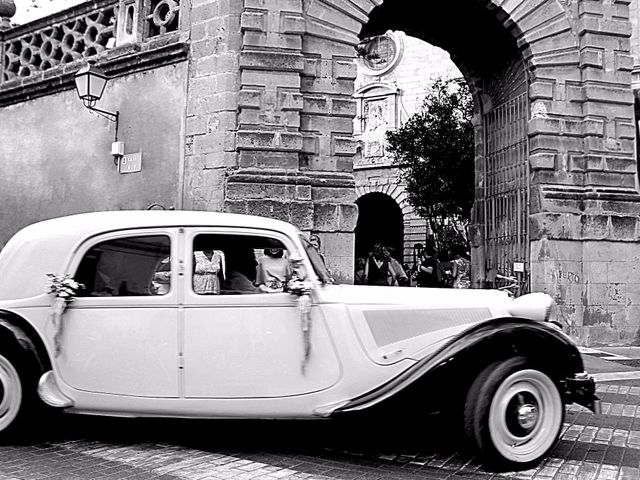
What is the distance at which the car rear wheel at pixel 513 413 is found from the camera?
4156mm

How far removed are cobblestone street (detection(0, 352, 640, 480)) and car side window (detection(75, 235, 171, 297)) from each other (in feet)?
3.50

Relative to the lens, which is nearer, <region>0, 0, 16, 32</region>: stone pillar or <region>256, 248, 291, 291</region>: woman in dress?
<region>256, 248, 291, 291</region>: woman in dress

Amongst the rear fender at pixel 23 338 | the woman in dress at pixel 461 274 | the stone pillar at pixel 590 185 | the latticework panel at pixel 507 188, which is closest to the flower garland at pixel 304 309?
the rear fender at pixel 23 338

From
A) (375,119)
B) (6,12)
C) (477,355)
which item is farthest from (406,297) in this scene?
(375,119)

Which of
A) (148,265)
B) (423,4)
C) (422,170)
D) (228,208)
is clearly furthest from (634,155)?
(422,170)

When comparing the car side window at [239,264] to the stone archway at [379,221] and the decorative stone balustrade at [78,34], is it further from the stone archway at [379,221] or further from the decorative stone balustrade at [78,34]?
the stone archway at [379,221]

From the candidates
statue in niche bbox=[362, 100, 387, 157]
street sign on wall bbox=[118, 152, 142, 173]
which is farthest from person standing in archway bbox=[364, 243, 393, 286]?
statue in niche bbox=[362, 100, 387, 157]

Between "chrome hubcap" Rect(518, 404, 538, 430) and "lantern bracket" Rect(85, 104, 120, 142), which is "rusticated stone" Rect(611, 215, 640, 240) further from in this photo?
"lantern bracket" Rect(85, 104, 120, 142)

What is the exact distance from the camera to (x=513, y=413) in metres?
4.26

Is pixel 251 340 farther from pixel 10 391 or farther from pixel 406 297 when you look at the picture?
pixel 10 391

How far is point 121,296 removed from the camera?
4691 millimetres

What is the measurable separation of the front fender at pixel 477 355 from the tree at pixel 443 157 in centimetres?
1715

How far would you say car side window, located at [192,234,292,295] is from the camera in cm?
462

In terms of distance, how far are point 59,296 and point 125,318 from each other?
1.62 ft
